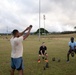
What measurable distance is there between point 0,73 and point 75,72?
3.73 m

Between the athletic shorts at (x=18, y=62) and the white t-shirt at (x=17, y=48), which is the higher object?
the white t-shirt at (x=17, y=48)

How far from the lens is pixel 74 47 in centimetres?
1667

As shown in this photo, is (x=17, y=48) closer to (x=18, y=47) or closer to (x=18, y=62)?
(x=18, y=47)

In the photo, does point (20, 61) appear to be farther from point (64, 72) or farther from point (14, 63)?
point (64, 72)

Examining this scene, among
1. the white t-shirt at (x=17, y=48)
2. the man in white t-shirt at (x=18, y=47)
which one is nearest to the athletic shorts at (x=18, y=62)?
the man in white t-shirt at (x=18, y=47)

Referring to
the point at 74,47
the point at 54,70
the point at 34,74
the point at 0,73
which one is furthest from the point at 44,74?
the point at 74,47

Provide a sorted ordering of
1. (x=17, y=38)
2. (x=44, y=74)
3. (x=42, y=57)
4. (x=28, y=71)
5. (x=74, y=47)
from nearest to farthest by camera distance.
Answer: (x=17, y=38) → (x=44, y=74) → (x=28, y=71) → (x=74, y=47) → (x=42, y=57)

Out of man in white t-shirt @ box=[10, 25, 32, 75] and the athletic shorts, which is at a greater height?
man in white t-shirt @ box=[10, 25, 32, 75]

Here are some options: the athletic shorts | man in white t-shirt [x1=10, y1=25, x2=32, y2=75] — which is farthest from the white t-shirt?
the athletic shorts

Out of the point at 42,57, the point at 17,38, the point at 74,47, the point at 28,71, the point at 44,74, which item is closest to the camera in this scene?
the point at 17,38

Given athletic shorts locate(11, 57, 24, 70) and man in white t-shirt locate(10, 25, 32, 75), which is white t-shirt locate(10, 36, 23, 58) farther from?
athletic shorts locate(11, 57, 24, 70)

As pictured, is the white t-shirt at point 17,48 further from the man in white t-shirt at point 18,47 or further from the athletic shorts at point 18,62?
the athletic shorts at point 18,62

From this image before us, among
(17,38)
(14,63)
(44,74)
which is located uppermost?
(17,38)

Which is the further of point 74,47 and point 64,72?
point 74,47
